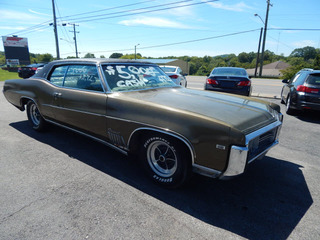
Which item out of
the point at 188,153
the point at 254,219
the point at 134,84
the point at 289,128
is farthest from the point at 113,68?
the point at 289,128

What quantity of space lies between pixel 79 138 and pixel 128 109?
212 centimetres

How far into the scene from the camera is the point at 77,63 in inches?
142

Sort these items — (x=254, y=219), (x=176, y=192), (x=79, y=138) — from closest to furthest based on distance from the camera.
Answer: (x=254, y=219), (x=176, y=192), (x=79, y=138)

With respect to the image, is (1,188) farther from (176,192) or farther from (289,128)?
(289,128)

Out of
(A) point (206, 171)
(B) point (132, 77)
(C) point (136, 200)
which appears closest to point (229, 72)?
(B) point (132, 77)

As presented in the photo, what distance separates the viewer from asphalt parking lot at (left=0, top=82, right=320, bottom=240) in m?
2.00

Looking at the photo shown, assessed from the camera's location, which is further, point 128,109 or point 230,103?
point 230,103

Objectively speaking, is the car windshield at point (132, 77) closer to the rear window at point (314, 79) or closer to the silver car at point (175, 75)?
the rear window at point (314, 79)

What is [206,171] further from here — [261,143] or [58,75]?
[58,75]

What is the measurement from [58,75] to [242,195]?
356 cm

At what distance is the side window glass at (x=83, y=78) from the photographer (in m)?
3.21

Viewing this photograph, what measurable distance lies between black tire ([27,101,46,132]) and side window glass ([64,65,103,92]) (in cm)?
131

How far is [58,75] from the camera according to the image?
389 centimetres

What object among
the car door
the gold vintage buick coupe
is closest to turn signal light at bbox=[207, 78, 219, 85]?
the gold vintage buick coupe
